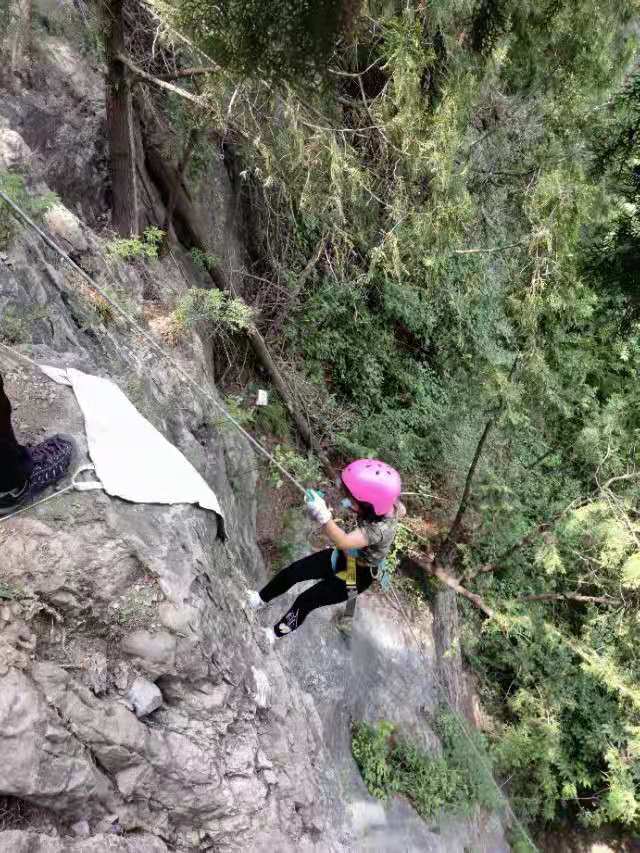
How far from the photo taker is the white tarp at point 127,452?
11.4ft

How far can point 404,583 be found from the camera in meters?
8.45

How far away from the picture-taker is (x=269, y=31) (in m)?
2.85

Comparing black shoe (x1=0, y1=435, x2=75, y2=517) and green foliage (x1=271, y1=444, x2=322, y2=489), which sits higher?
black shoe (x1=0, y1=435, x2=75, y2=517)

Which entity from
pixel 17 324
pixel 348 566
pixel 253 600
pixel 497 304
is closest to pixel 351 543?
pixel 348 566

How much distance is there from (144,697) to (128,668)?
0.16 metres

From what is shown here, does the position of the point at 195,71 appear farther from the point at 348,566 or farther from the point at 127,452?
the point at 348,566

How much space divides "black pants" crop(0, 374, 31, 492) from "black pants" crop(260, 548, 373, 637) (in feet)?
6.87

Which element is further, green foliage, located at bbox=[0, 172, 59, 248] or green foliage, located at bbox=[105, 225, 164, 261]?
green foliage, located at bbox=[105, 225, 164, 261]

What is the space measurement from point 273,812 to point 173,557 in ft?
4.66

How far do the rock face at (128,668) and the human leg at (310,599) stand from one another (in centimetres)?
34

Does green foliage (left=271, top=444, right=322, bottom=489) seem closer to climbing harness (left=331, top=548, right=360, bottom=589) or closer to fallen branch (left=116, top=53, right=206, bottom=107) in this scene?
climbing harness (left=331, top=548, right=360, bottom=589)

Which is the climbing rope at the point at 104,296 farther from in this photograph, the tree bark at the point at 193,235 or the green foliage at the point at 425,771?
the green foliage at the point at 425,771

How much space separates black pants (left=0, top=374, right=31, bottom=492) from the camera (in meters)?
2.63

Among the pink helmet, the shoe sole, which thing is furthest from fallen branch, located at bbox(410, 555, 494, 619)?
the shoe sole
